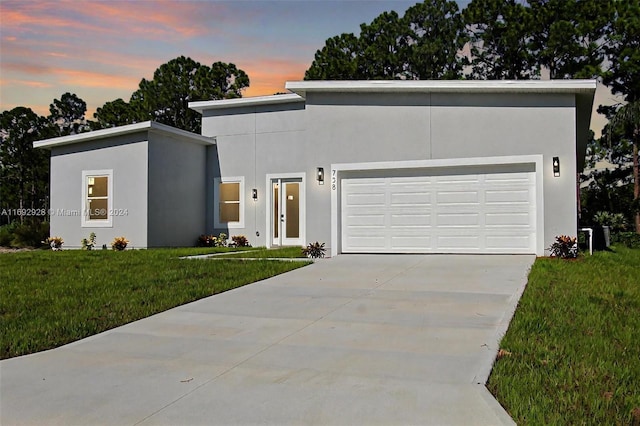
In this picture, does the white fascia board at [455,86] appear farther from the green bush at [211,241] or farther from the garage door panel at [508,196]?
the green bush at [211,241]

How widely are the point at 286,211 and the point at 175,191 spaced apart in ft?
11.2

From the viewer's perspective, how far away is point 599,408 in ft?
12.3

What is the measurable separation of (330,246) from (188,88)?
21.9 m

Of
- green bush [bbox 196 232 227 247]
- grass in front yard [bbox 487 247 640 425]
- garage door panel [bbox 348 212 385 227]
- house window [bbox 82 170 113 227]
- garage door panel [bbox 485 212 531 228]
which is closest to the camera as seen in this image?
grass in front yard [bbox 487 247 640 425]

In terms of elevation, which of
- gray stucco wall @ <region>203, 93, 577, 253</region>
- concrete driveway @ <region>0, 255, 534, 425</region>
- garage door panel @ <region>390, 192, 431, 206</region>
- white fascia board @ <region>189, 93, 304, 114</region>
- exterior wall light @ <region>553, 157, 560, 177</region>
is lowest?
concrete driveway @ <region>0, 255, 534, 425</region>

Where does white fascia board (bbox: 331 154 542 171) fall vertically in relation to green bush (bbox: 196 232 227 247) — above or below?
above

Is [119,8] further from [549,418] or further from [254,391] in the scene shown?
[549,418]

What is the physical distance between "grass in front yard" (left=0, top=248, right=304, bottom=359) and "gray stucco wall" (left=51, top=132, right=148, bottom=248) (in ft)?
9.58

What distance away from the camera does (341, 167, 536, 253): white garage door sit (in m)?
12.2

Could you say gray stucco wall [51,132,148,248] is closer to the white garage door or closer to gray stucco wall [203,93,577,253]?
gray stucco wall [203,93,577,253]

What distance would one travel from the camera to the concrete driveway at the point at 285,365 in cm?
386

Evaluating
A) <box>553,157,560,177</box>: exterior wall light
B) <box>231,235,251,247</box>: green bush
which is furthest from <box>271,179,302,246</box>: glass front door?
<box>553,157,560,177</box>: exterior wall light

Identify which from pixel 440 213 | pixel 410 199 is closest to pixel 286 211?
pixel 410 199

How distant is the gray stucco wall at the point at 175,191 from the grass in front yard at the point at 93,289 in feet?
10.2
